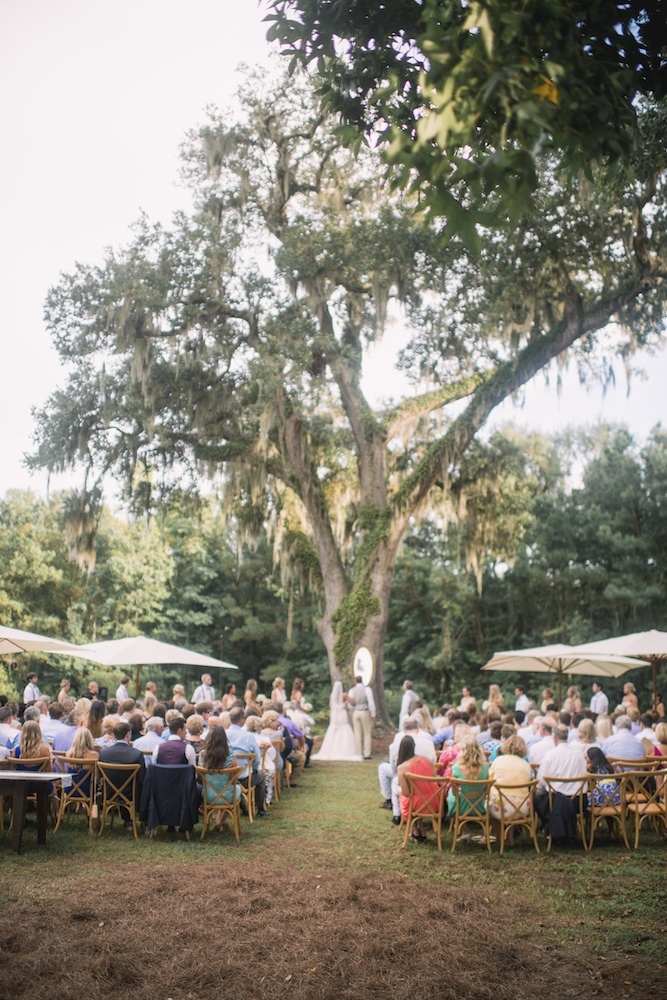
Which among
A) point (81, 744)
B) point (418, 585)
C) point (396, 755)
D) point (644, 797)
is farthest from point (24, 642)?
point (418, 585)

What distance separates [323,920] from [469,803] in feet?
8.18

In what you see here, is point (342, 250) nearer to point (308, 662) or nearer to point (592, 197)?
point (592, 197)

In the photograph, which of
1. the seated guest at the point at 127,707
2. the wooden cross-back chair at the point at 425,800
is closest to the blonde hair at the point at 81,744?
the seated guest at the point at 127,707

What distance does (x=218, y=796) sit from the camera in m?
7.57

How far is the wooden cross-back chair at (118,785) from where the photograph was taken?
7590 mm

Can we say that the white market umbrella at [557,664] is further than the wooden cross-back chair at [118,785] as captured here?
Yes

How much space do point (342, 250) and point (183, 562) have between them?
17.6 m

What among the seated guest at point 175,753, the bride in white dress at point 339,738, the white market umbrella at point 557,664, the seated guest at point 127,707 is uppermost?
the white market umbrella at point 557,664

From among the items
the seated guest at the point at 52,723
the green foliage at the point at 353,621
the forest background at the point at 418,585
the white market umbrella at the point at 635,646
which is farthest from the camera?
the forest background at the point at 418,585

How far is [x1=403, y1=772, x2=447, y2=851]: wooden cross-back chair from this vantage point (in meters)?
7.27

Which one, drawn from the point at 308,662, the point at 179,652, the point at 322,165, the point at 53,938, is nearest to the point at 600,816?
the point at 53,938

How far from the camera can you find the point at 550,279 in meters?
15.4

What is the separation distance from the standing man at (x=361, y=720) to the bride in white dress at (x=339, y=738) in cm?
13

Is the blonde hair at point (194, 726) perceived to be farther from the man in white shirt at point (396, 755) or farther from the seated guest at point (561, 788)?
the seated guest at point (561, 788)
